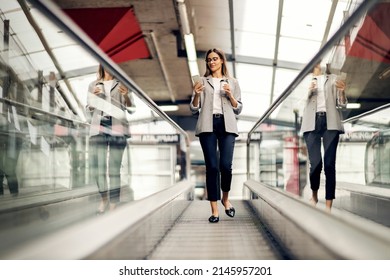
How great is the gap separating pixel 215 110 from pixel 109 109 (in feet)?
2.53

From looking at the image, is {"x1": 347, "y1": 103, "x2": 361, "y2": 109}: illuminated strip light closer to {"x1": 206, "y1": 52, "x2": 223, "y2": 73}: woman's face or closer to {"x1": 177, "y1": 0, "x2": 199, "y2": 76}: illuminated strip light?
{"x1": 206, "y1": 52, "x2": 223, "y2": 73}: woman's face

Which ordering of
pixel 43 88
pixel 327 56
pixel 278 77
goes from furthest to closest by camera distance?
pixel 278 77, pixel 43 88, pixel 327 56

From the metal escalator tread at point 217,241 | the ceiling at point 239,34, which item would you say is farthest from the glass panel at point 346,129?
the ceiling at point 239,34

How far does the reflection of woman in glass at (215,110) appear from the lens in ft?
10.3

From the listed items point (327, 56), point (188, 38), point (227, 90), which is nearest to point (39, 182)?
point (227, 90)

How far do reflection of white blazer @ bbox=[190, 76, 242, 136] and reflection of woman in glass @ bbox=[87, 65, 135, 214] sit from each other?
0.50m

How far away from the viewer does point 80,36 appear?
1721 mm

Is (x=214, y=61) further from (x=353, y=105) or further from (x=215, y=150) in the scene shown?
(x=353, y=105)

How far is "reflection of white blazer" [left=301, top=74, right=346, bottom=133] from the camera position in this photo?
270 cm

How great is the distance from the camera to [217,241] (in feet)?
8.74

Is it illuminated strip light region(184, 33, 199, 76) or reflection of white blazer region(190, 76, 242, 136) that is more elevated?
illuminated strip light region(184, 33, 199, 76)

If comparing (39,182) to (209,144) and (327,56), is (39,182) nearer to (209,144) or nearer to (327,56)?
(209,144)

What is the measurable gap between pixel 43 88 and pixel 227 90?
160 cm

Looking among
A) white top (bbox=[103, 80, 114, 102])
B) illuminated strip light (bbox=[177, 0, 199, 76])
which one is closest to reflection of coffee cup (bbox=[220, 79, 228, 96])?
white top (bbox=[103, 80, 114, 102])
